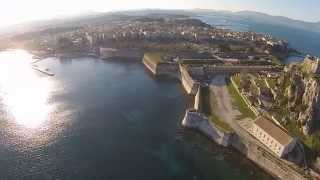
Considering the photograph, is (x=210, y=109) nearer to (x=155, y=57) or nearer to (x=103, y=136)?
(x=103, y=136)

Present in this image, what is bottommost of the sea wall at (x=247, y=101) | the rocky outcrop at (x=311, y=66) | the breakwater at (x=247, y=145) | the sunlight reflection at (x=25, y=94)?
the sunlight reflection at (x=25, y=94)

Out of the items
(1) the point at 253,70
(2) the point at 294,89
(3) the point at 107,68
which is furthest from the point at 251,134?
(3) the point at 107,68

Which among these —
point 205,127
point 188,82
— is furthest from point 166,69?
point 205,127

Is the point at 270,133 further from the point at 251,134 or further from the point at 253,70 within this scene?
the point at 253,70

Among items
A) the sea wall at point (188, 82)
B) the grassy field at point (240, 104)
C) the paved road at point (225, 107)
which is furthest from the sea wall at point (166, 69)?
the grassy field at point (240, 104)

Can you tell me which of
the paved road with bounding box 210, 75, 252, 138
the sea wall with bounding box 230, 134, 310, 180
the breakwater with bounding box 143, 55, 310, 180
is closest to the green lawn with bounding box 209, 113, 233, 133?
the breakwater with bounding box 143, 55, 310, 180

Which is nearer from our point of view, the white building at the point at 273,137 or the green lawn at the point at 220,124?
the white building at the point at 273,137

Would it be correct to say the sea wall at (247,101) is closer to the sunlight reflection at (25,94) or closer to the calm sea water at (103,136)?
the calm sea water at (103,136)
